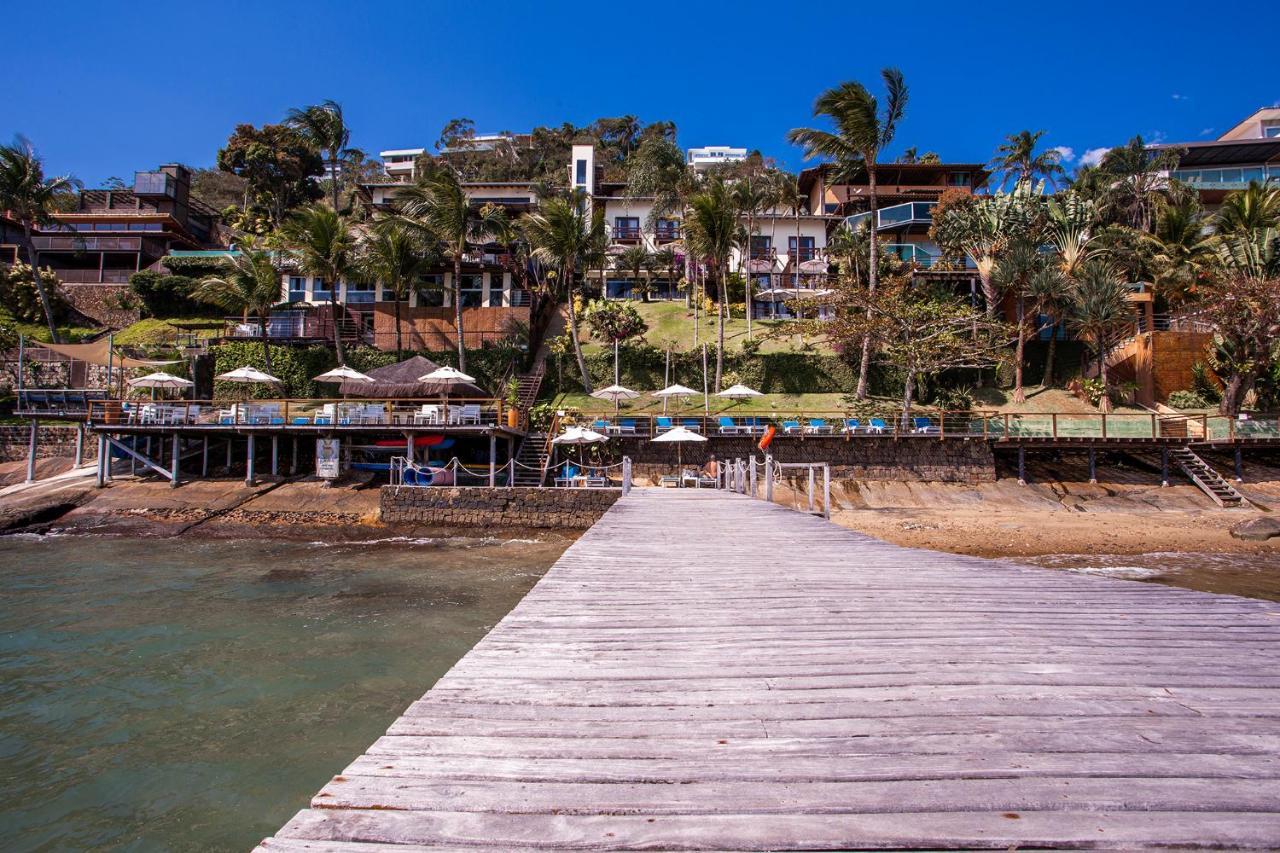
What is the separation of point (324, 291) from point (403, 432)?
20.0m

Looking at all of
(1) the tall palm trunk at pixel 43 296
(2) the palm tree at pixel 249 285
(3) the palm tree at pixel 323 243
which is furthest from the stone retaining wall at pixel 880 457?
(1) the tall palm trunk at pixel 43 296

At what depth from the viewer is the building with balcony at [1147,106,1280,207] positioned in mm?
44969

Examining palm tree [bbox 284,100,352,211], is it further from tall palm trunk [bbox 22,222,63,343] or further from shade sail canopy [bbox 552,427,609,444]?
shade sail canopy [bbox 552,427,609,444]

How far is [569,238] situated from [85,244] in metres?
39.0

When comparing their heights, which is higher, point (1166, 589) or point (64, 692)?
point (1166, 589)

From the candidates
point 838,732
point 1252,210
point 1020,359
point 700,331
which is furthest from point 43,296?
Answer: point 1252,210

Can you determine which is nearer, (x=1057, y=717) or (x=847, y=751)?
(x=847, y=751)

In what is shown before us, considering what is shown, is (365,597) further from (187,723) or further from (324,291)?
(324,291)

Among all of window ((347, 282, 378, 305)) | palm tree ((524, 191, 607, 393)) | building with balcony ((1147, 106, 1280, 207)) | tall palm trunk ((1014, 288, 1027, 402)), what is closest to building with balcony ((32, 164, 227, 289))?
window ((347, 282, 378, 305))

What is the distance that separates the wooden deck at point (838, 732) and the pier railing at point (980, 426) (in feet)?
73.6

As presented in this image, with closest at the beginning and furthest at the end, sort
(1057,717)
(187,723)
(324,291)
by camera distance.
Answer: (1057,717), (187,723), (324,291)

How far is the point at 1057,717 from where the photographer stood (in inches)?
109

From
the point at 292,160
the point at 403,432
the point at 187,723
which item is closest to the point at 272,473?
the point at 403,432

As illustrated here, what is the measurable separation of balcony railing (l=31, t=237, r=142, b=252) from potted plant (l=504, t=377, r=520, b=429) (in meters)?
35.3
